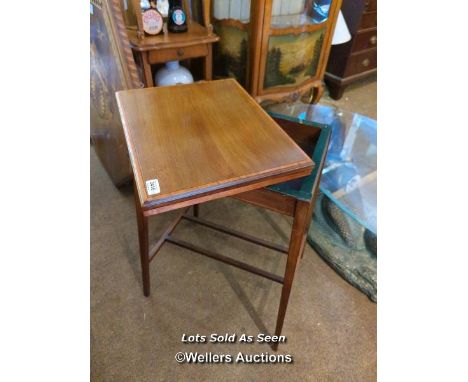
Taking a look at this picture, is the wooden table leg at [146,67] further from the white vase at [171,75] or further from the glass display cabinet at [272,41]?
the glass display cabinet at [272,41]

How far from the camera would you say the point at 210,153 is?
75 cm

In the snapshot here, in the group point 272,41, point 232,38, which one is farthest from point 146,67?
point 272,41

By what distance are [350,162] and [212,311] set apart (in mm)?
1133

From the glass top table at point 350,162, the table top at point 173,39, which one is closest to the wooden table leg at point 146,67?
the table top at point 173,39

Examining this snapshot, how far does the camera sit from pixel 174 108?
906 millimetres

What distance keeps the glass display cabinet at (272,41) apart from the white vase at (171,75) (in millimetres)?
331

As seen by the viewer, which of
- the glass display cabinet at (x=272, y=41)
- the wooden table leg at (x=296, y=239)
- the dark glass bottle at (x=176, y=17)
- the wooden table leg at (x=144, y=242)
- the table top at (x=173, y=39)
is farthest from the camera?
the glass display cabinet at (x=272, y=41)

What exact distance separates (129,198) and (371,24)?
7.00 feet

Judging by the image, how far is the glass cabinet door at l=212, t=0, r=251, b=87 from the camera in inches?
63.9

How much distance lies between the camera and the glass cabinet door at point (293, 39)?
64.4 inches

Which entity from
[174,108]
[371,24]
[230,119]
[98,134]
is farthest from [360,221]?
[371,24]

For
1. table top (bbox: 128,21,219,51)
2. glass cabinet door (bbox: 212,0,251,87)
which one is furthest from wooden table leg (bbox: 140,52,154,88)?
glass cabinet door (bbox: 212,0,251,87)

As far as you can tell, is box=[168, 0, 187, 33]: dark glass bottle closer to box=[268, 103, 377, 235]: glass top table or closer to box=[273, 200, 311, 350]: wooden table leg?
box=[268, 103, 377, 235]: glass top table
